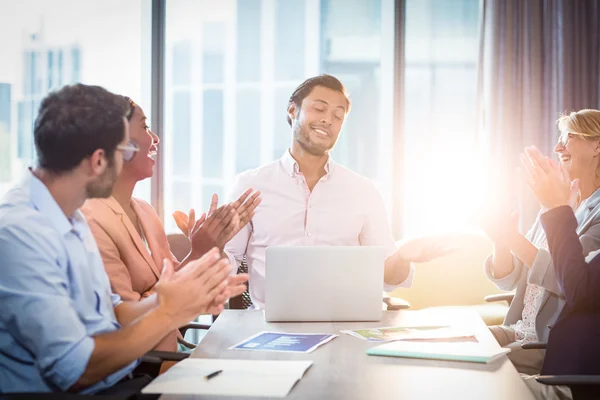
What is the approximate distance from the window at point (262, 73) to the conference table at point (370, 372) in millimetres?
2973

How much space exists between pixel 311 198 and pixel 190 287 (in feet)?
5.39

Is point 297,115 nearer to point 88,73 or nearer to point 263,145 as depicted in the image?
point 263,145

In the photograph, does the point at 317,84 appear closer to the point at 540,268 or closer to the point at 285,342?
the point at 540,268

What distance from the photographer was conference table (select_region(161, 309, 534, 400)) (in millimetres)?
1491

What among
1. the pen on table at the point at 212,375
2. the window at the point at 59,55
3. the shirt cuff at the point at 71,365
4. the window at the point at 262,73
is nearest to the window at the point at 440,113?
the window at the point at 262,73

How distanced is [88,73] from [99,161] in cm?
364

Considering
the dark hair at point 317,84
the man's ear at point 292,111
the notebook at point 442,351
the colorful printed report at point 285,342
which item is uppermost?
the dark hair at point 317,84

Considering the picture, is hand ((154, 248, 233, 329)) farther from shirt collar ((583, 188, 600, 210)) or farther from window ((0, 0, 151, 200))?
window ((0, 0, 151, 200))

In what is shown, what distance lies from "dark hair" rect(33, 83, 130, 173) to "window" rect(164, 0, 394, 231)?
3.48 metres

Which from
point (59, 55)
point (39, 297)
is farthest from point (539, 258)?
point (59, 55)

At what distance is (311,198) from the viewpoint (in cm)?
322

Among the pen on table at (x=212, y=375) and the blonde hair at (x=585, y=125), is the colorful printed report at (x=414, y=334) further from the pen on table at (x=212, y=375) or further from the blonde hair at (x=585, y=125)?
the blonde hair at (x=585, y=125)

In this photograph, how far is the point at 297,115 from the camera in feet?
11.0

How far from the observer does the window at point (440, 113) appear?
502 centimetres
